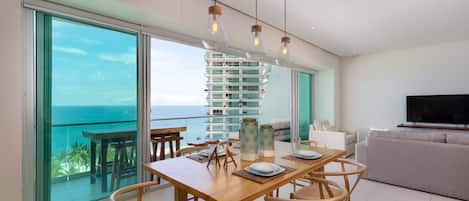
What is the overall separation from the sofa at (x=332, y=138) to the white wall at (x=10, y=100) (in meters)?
5.02

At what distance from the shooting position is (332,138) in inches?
209

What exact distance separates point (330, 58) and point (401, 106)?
2098 mm

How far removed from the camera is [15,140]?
1914mm

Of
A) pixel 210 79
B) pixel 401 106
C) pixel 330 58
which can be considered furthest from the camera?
Result: pixel 330 58

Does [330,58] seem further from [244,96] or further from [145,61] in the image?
[145,61]

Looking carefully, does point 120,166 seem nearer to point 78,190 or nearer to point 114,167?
point 114,167

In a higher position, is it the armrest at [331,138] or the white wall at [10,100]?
the white wall at [10,100]

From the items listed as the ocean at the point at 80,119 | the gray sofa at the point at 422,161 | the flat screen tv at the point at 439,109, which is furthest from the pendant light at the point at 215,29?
the flat screen tv at the point at 439,109

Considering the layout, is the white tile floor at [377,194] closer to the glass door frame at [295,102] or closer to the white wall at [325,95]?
the glass door frame at [295,102]

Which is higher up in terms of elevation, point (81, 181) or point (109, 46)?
point (109, 46)

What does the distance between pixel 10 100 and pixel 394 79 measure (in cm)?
722

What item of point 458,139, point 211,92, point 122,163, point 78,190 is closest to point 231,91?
point 211,92

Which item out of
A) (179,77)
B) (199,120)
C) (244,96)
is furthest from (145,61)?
(244,96)

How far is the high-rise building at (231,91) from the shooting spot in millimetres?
5508
